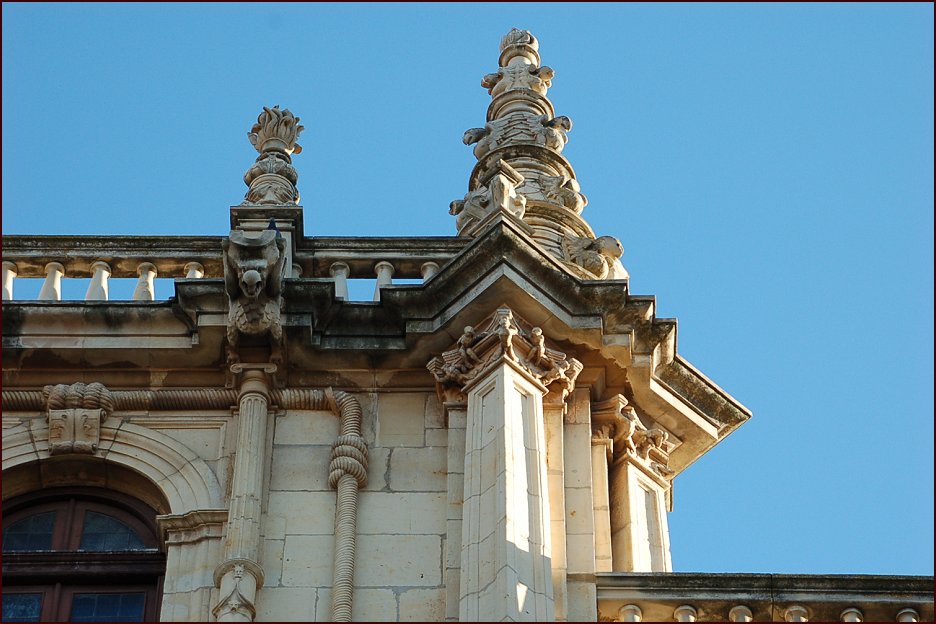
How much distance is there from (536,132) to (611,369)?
4372 millimetres


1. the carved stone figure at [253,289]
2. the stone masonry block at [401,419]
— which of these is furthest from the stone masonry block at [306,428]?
the carved stone figure at [253,289]

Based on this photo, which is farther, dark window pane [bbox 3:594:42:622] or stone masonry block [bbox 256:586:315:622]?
dark window pane [bbox 3:594:42:622]

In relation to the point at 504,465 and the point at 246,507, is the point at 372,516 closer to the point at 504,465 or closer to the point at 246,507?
the point at 246,507

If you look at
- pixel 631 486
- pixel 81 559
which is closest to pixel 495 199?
pixel 631 486

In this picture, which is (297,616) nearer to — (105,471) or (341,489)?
(341,489)

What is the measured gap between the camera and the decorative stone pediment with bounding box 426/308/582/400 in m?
17.3

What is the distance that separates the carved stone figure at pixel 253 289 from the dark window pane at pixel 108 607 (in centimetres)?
217

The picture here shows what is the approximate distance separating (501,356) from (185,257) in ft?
11.0

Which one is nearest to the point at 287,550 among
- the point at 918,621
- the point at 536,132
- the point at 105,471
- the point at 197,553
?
the point at 197,553

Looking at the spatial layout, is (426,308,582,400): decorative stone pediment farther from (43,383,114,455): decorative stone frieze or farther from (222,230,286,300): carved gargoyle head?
(43,383,114,455): decorative stone frieze

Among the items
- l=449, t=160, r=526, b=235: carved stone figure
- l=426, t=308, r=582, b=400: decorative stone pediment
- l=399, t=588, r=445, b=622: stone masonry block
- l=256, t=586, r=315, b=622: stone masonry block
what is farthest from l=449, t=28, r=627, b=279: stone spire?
l=256, t=586, r=315, b=622: stone masonry block

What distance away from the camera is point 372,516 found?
656 inches

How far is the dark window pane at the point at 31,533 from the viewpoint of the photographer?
55.8 ft

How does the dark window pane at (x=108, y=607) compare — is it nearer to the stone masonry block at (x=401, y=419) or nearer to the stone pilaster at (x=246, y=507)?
the stone pilaster at (x=246, y=507)
